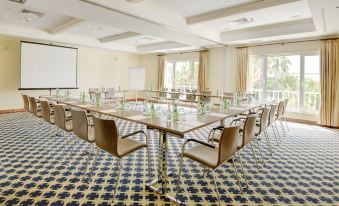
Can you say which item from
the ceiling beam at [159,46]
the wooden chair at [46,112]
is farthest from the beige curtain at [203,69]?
the wooden chair at [46,112]

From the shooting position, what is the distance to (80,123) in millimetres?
2779

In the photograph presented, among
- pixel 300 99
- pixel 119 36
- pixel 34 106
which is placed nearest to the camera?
pixel 34 106

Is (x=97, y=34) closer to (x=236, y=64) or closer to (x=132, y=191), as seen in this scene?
(x=236, y=64)

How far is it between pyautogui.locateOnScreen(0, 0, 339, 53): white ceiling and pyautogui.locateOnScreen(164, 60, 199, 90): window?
264 centimetres

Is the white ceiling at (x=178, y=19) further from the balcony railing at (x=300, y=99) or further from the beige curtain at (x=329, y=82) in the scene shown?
the balcony railing at (x=300, y=99)

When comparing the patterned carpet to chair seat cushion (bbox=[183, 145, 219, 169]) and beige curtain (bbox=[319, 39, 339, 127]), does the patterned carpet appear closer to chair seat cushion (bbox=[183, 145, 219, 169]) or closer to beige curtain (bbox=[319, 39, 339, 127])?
chair seat cushion (bbox=[183, 145, 219, 169])

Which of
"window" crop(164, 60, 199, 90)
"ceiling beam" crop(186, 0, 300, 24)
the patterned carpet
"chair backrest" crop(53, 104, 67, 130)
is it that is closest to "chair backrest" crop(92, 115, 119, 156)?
the patterned carpet

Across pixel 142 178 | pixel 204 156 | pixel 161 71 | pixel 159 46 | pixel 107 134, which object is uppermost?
pixel 159 46

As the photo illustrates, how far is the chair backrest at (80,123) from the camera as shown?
2.68m

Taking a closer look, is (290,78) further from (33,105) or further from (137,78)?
(33,105)

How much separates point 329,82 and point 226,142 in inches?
228

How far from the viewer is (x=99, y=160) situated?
326 centimetres

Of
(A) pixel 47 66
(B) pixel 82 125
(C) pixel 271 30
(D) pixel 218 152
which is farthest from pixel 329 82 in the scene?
(A) pixel 47 66

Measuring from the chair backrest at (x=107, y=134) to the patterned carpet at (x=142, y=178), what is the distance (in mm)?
507
